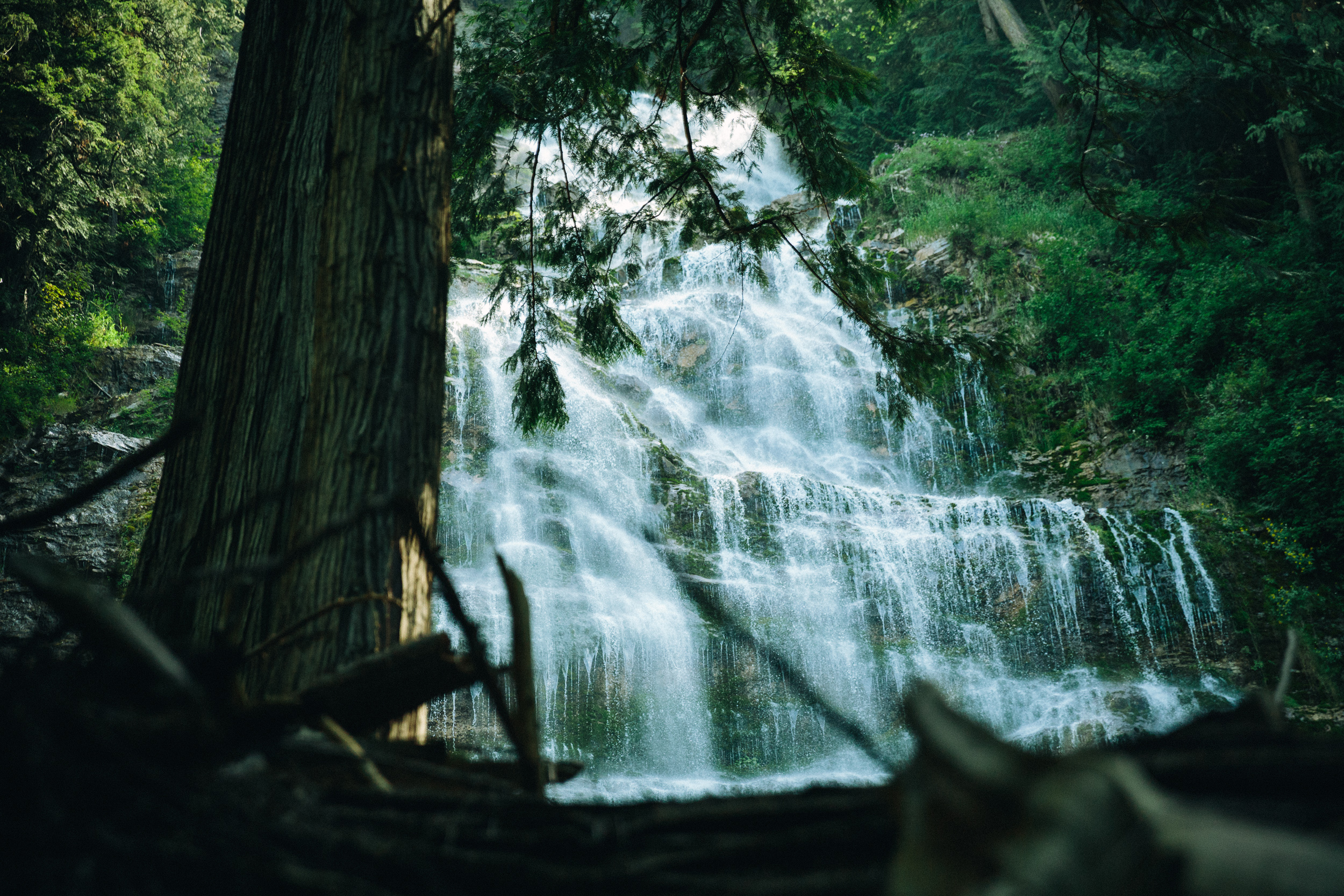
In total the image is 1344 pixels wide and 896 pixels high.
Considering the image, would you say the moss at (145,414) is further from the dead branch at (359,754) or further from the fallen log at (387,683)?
the dead branch at (359,754)

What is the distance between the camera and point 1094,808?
663mm

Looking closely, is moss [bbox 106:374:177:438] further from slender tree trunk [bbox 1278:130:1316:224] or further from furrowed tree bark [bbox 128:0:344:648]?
slender tree trunk [bbox 1278:130:1316:224]

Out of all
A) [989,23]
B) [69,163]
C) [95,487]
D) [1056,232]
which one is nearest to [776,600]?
[95,487]

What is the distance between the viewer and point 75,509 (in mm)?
11352

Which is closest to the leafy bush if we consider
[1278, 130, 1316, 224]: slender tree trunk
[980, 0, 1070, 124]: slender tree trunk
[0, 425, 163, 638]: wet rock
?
[0, 425, 163, 638]: wet rock

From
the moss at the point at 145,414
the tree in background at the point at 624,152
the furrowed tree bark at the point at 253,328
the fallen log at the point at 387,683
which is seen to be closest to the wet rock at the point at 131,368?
the moss at the point at 145,414

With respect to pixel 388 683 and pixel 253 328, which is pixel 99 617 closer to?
pixel 388 683

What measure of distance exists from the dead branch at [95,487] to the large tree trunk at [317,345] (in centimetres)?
14

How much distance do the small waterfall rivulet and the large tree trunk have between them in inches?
243

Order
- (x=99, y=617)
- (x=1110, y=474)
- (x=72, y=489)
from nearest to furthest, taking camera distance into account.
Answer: (x=99, y=617) < (x=72, y=489) < (x=1110, y=474)

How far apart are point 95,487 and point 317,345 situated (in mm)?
1068

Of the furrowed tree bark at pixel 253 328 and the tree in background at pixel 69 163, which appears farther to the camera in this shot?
the tree in background at pixel 69 163

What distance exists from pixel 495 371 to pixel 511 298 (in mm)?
9229

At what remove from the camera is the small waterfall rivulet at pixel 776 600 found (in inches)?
402
